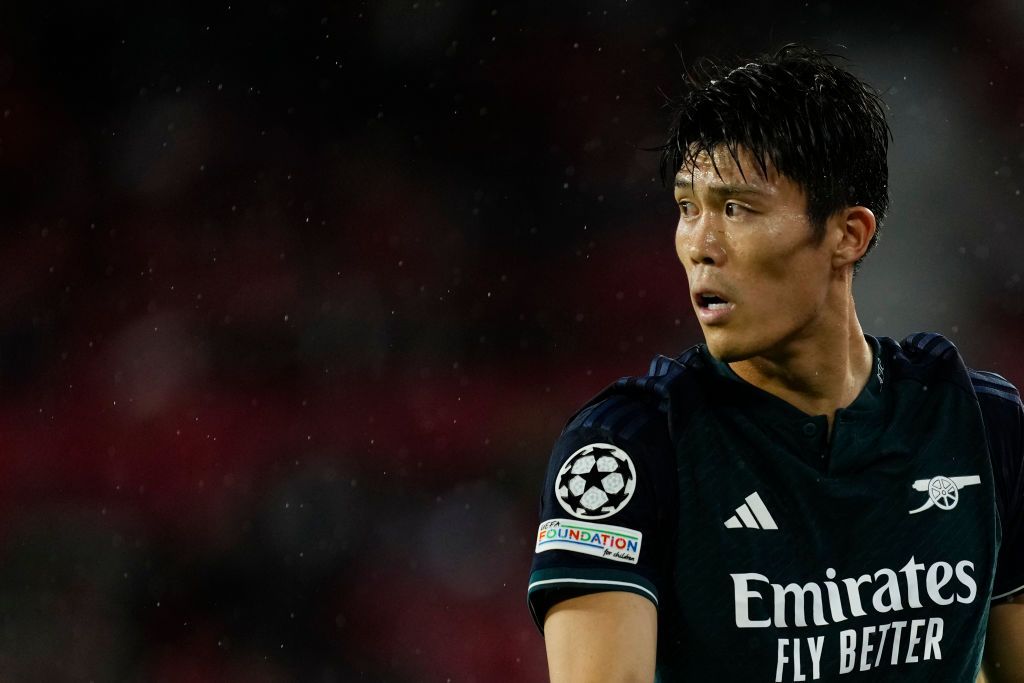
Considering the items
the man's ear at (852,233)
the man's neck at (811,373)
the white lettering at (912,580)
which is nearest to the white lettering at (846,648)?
the white lettering at (912,580)

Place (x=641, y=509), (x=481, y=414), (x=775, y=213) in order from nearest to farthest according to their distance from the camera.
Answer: (x=641, y=509) < (x=775, y=213) < (x=481, y=414)

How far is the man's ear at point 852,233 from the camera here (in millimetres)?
1976

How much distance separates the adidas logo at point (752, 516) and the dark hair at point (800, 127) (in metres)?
0.41

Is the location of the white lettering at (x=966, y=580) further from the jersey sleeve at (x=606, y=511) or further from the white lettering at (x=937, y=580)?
the jersey sleeve at (x=606, y=511)

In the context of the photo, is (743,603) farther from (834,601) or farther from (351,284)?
(351,284)

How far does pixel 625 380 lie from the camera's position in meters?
1.89

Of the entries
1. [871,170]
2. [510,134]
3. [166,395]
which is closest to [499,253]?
[510,134]

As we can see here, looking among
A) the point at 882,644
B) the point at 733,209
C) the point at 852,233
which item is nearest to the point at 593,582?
the point at 882,644

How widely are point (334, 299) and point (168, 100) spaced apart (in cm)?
135

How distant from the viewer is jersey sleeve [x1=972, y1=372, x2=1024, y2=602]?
1996 millimetres

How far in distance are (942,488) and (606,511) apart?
0.56 metres

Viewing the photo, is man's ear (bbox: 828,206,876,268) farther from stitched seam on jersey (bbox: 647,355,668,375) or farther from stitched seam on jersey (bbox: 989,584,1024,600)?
stitched seam on jersey (bbox: 989,584,1024,600)

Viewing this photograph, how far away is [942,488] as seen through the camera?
195 centimetres

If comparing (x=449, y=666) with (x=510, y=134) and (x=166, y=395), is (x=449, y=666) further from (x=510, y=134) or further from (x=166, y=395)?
(x=510, y=134)
